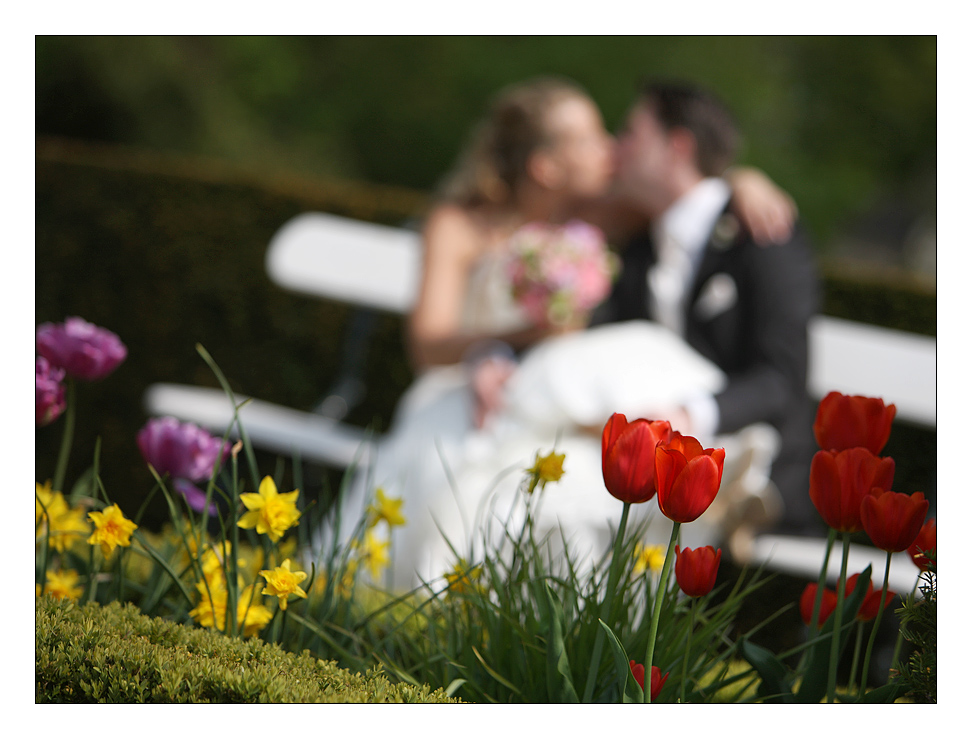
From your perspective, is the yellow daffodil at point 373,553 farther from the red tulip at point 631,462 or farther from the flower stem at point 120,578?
the red tulip at point 631,462

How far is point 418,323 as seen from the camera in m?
3.66

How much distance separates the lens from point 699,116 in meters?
3.29

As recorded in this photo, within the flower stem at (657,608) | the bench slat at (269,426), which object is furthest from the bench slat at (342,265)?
the flower stem at (657,608)

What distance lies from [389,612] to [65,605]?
1.72ft

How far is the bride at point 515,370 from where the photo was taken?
257cm

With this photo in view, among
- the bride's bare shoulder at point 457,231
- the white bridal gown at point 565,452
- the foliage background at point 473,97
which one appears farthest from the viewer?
the foliage background at point 473,97

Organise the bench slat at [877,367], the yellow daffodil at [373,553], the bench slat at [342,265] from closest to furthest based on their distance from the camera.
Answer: the yellow daffodil at [373,553] → the bench slat at [877,367] → the bench slat at [342,265]

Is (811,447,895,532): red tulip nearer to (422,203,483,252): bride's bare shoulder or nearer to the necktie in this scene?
the necktie

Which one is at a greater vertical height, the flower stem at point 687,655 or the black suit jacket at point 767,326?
the black suit jacket at point 767,326

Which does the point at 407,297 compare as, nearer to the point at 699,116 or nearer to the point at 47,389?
the point at 699,116

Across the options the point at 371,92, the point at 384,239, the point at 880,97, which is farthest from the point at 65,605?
the point at 880,97

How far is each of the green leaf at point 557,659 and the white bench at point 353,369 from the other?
1.15m
